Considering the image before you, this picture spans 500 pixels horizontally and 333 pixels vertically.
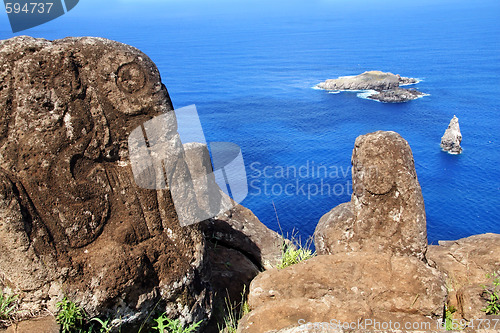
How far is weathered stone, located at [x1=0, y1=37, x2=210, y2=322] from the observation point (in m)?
5.54

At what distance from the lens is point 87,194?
235 inches

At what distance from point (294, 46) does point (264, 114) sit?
282 ft

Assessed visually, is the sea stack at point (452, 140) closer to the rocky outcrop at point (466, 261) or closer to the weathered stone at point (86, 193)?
the rocky outcrop at point (466, 261)

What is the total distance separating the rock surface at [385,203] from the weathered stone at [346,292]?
120cm

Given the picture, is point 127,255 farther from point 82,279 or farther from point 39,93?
point 39,93

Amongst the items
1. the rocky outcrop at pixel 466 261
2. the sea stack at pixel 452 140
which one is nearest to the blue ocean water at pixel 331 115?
the sea stack at pixel 452 140

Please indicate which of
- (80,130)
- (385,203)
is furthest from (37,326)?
(385,203)

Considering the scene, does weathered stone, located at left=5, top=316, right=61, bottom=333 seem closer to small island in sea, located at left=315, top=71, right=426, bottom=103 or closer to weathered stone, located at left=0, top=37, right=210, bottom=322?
weathered stone, located at left=0, top=37, right=210, bottom=322

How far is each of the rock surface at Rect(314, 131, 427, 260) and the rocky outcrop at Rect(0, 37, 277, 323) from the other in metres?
Result: 3.34

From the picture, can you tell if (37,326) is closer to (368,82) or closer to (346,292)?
(346,292)

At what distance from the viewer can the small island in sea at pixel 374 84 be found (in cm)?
9800

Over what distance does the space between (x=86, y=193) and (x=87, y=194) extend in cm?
2

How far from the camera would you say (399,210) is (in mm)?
8148

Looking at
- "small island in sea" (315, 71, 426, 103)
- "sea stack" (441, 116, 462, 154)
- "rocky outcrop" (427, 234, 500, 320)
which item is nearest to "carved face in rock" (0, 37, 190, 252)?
"rocky outcrop" (427, 234, 500, 320)
